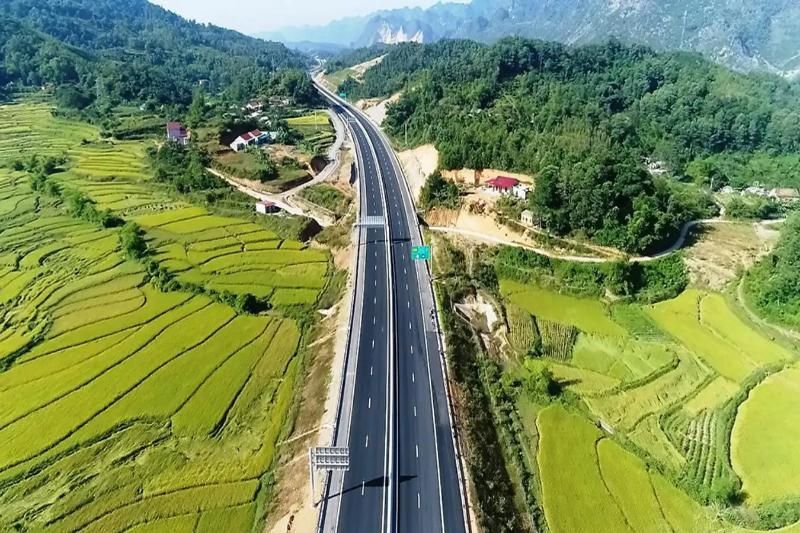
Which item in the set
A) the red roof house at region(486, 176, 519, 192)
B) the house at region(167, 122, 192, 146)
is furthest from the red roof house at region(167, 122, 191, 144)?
the red roof house at region(486, 176, 519, 192)

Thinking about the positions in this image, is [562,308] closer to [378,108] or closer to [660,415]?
[660,415]

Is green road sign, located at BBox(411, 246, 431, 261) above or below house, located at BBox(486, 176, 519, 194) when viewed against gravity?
below

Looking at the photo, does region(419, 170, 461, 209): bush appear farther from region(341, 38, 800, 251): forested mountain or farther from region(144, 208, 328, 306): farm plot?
region(144, 208, 328, 306): farm plot

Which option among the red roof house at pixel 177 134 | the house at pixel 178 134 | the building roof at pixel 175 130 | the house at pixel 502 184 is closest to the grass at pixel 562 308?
the house at pixel 502 184

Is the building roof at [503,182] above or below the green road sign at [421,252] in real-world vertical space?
above

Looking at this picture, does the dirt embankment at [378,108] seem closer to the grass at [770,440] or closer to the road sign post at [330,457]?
the grass at [770,440]

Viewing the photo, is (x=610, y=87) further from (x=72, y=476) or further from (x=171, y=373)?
(x=72, y=476)
